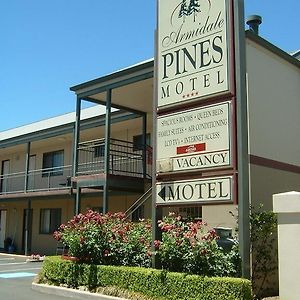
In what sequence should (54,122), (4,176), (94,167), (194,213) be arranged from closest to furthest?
(194,213) < (94,167) < (54,122) < (4,176)

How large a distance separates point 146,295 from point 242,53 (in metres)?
5.04

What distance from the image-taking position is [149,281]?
30.9 feet

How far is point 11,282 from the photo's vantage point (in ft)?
45.9

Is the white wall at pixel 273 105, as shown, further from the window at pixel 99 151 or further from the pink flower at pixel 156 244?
the window at pixel 99 151

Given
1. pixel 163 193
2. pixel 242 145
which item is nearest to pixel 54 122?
Result: pixel 163 193

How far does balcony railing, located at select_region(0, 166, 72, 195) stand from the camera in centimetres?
2664

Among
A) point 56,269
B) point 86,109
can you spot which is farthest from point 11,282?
point 86,109

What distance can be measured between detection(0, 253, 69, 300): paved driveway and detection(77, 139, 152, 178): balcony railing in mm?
4375

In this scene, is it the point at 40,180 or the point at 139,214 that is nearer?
the point at 139,214

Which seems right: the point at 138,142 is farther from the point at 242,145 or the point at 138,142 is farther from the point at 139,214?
the point at 242,145

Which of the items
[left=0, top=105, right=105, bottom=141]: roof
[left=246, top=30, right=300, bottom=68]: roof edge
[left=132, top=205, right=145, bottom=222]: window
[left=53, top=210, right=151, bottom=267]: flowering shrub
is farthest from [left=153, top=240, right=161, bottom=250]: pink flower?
[left=0, top=105, right=105, bottom=141]: roof

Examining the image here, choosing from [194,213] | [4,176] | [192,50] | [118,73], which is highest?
[118,73]

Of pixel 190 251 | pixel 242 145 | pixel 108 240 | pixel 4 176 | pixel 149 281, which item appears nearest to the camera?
pixel 242 145

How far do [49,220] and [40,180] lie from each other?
2.60 meters
